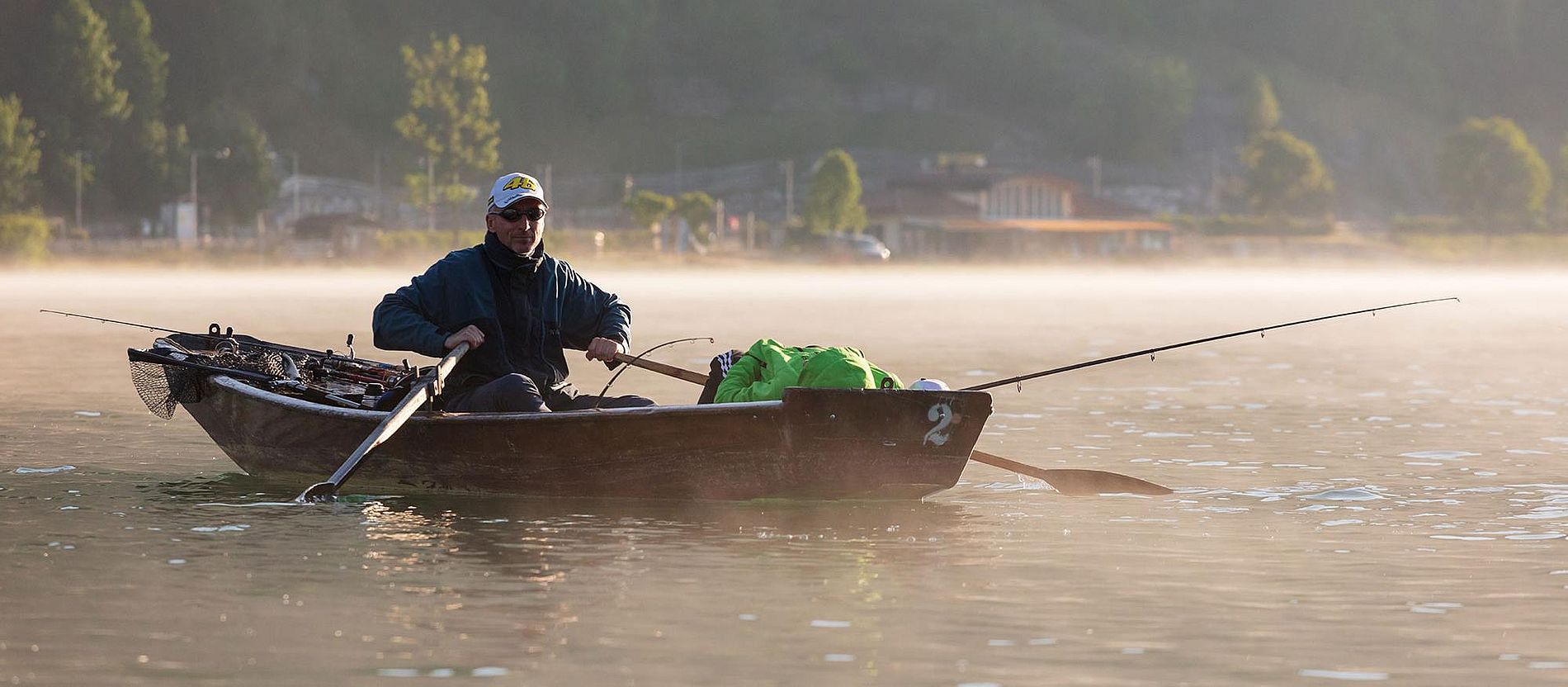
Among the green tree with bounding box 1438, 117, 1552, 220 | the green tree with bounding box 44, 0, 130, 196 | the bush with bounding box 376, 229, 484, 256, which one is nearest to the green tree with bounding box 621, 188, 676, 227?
the bush with bounding box 376, 229, 484, 256

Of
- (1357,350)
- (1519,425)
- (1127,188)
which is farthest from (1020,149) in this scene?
(1519,425)

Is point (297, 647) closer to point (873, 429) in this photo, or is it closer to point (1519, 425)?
point (873, 429)

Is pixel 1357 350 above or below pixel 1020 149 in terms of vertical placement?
below

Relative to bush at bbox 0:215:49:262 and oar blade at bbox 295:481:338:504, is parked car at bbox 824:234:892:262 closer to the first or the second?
bush at bbox 0:215:49:262

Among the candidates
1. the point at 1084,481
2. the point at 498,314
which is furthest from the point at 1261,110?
the point at 498,314

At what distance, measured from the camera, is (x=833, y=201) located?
395ft

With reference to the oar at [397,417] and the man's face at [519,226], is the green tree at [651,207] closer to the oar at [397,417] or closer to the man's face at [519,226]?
the man's face at [519,226]

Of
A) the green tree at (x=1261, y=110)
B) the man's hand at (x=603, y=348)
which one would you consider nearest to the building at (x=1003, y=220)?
the green tree at (x=1261, y=110)

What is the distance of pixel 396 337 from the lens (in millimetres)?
12047

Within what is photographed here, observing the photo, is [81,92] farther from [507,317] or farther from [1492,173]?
[507,317]

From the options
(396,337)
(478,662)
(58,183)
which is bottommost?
(478,662)

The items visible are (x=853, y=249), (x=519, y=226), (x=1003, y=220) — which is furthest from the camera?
(x=1003, y=220)

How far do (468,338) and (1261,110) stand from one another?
183159 mm

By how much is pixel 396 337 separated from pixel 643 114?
186800 mm
